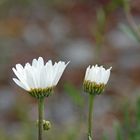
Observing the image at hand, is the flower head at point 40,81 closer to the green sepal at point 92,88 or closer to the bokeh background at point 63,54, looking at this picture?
the green sepal at point 92,88

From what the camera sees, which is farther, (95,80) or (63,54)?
(63,54)

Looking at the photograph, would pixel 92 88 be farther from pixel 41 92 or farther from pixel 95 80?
pixel 41 92

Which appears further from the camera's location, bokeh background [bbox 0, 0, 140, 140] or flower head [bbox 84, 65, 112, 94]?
bokeh background [bbox 0, 0, 140, 140]

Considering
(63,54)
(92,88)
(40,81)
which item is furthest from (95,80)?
(63,54)

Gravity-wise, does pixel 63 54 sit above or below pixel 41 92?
above

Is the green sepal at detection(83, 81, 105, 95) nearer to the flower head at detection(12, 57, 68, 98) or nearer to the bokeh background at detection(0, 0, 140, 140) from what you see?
the flower head at detection(12, 57, 68, 98)

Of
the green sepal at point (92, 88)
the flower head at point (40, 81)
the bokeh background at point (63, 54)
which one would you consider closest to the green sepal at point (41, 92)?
the flower head at point (40, 81)

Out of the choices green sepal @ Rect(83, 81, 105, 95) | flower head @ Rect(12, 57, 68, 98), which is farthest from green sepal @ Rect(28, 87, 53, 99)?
green sepal @ Rect(83, 81, 105, 95)

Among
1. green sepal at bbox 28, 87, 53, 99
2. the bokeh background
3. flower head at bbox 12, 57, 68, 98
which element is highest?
the bokeh background
